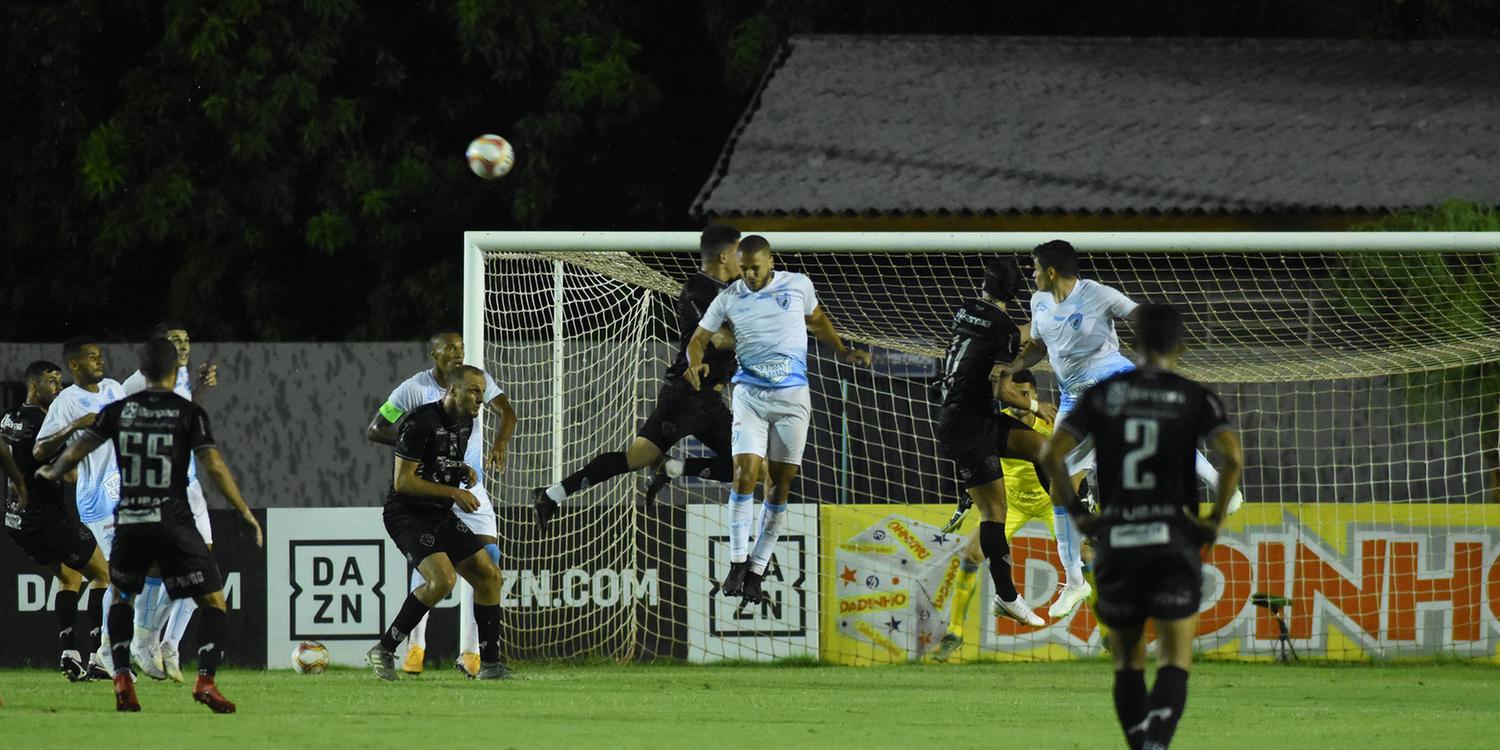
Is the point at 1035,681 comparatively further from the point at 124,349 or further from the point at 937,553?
the point at 124,349

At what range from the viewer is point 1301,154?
2020cm

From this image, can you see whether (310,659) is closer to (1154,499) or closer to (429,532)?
(429,532)

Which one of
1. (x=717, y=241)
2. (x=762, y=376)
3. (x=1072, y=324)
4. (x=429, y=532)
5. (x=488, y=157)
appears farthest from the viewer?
(x=488, y=157)

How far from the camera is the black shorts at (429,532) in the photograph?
39.0 feet

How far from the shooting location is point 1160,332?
24.5 feet

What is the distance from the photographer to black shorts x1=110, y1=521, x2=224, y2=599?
970cm

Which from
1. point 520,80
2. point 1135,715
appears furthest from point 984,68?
point 1135,715

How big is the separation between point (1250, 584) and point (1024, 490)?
209 centimetres

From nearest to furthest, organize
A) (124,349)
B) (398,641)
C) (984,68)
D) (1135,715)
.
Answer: (1135,715)
(398,641)
(124,349)
(984,68)

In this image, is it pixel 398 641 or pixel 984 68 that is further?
pixel 984 68

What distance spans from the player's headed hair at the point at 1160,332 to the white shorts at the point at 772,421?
15.5ft

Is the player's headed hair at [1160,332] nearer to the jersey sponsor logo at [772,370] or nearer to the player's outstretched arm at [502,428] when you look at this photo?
the jersey sponsor logo at [772,370]

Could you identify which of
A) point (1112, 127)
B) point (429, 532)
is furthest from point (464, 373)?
point (1112, 127)

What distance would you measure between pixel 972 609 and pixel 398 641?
4.67m
